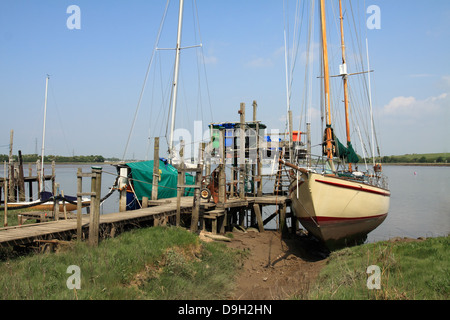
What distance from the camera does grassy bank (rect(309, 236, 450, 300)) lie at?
6609 millimetres

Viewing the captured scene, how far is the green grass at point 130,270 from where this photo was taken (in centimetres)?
658

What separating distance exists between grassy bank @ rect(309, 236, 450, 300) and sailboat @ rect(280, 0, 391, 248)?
298 cm

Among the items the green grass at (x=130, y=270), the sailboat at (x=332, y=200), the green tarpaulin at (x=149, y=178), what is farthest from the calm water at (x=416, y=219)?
the green grass at (x=130, y=270)

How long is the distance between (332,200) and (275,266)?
3.46 metres

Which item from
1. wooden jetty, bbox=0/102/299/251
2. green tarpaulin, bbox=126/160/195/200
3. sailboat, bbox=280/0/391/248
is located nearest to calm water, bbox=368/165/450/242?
sailboat, bbox=280/0/391/248

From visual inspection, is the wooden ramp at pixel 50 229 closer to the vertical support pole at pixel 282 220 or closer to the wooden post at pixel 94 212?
the wooden post at pixel 94 212

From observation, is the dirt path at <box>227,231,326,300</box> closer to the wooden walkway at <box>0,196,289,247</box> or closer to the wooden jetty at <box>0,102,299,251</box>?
the wooden jetty at <box>0,102,299,251</box>

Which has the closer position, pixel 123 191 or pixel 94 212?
pixel 94 212

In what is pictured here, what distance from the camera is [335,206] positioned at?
1341cm

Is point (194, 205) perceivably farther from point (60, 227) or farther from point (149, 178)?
point (60, 227)

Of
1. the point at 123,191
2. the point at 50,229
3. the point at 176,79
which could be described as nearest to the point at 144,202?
the point at 123,191

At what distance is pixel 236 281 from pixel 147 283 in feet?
10.7

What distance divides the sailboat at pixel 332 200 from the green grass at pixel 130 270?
4417 millimetres
